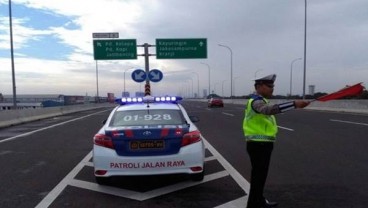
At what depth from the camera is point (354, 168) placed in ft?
30.4

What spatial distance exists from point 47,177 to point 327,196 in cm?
493

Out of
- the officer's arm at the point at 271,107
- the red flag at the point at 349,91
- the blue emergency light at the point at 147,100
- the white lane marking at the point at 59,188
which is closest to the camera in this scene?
the red flag at the point at 349,91

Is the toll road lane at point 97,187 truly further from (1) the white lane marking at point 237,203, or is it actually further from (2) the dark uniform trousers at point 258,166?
(2) the dark uniform trousers at point 258,166

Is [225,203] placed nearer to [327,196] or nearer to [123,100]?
[327,196]

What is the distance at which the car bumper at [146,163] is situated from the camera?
23.1 ft

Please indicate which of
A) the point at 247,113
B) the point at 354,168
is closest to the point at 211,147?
the point at 354,168

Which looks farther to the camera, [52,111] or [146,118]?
[52,111]

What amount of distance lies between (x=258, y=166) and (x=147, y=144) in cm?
197

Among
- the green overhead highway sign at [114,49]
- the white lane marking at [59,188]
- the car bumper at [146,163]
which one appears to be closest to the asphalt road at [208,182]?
the white lane marking at [59,188]

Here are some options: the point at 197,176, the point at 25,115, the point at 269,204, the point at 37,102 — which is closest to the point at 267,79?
the point at 269,204

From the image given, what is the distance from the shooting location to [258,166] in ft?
19.0

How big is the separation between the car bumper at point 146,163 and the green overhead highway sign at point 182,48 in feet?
98.1

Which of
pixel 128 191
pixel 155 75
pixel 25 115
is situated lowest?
pixel 25 115

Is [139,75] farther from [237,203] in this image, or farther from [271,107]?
[271,107]
